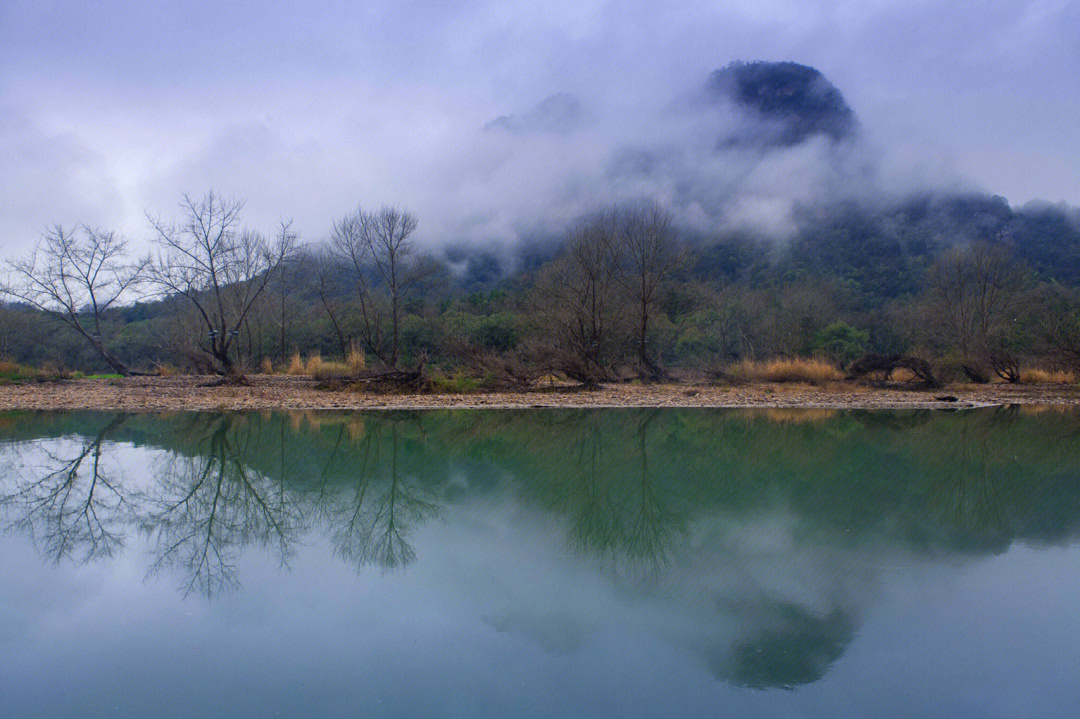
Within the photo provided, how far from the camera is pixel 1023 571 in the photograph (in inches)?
190

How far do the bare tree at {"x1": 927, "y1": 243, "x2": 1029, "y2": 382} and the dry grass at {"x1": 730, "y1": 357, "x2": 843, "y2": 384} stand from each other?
25.8ft

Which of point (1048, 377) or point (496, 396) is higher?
point (496, 396)

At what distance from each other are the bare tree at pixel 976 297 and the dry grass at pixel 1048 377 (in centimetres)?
260

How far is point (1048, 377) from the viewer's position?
22766 mm

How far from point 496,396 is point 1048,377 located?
759 inches

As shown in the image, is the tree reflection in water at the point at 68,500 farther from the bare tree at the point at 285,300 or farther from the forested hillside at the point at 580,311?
the bare tree at the point at 285,300

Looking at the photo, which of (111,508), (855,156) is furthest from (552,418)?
(855,156)

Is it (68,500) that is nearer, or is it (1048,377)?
(68,500)

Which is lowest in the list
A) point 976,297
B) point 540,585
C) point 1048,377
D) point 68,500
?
point 1048,377

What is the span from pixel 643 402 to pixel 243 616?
43.6 ft

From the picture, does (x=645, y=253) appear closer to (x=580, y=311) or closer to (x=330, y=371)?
(x=580, y=311)

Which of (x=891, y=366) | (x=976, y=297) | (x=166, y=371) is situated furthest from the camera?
(x=976, y=297)

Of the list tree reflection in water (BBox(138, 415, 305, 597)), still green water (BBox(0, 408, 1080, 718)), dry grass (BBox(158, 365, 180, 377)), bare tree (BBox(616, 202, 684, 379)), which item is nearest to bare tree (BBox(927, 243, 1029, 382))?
bare tree (BBox(616, 202, 684, 379))

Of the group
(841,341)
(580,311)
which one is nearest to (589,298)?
(580,311)
